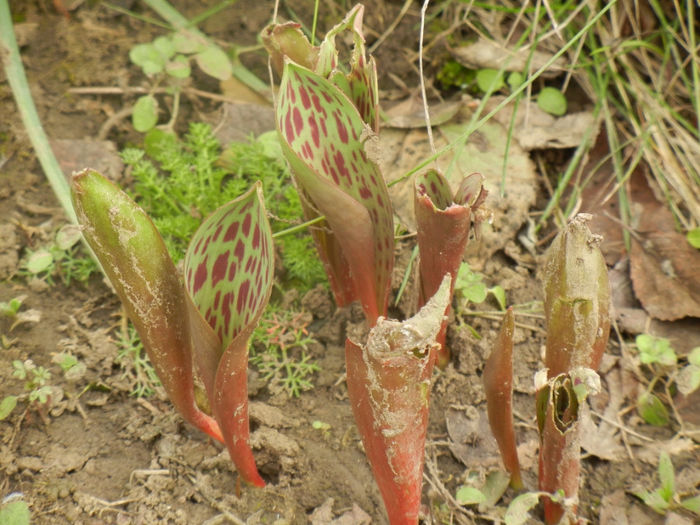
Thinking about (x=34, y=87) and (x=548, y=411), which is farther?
(x=34, y=87)

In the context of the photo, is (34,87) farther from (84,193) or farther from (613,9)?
(613,9)

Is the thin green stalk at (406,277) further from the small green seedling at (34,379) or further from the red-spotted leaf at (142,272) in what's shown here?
the small green seedling at (34,379)

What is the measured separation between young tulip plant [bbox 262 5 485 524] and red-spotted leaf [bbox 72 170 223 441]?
274mm

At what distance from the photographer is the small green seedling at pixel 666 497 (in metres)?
1.38

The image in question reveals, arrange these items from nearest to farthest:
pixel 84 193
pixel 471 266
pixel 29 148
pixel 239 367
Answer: pixel 84 193 → pixel 239 367 → pixel 471 266 → pixel 29 148

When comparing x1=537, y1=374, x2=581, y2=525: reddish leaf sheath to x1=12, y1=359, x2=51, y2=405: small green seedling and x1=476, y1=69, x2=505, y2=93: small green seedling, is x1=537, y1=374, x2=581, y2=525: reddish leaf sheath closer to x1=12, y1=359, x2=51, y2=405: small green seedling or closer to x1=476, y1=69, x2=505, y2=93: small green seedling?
x1=12, y1=359, x2=51, y2=405: small green seedling

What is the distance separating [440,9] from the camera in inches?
91.7

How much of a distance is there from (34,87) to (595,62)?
170 centimetres

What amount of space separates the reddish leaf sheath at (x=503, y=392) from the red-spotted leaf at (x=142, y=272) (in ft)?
1.82

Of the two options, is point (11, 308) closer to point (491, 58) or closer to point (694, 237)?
point (491, 58)

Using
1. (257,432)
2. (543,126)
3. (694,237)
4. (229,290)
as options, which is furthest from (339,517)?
(543,126)

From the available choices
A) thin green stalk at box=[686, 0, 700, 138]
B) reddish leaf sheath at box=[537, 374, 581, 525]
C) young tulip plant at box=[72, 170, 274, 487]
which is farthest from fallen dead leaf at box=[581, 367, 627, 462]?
thin green stalk at box=[686, 0, 700, 138]

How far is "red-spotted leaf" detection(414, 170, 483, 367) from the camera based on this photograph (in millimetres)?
1252

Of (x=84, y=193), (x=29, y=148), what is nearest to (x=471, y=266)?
(x=84, y=193)
